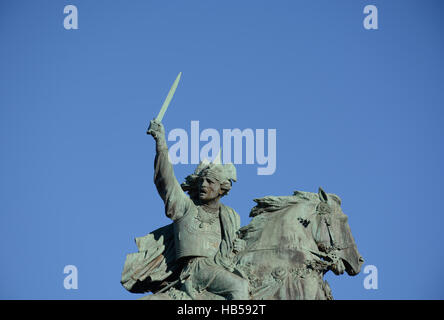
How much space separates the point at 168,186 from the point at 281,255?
293cm

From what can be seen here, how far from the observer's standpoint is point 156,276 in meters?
29.2

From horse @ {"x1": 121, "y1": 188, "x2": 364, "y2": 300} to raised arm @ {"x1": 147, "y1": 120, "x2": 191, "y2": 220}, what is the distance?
Answer: 0.76 metres

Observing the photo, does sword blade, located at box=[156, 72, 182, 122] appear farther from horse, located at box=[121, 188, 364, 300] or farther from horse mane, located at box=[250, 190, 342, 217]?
horse mane, located at box=[250, 190, 342, 217]

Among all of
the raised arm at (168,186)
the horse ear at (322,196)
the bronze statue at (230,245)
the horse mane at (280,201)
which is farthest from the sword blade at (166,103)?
the horse ear at (322,196)

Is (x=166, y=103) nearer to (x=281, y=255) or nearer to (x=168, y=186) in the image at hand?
(x=168, y=186)

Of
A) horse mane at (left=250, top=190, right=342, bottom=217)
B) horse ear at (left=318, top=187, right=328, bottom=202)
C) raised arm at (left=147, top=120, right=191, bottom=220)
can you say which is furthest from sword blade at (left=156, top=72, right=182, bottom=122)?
horse ear at (left=318, top=187, right=328, bottom=202)

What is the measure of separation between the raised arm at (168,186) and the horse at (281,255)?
76 cm

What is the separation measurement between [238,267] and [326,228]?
2.11 metres

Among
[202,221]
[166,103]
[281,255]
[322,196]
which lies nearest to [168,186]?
[202,221]

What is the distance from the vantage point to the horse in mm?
28203

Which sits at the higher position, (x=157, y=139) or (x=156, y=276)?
(x=157, y=139)
